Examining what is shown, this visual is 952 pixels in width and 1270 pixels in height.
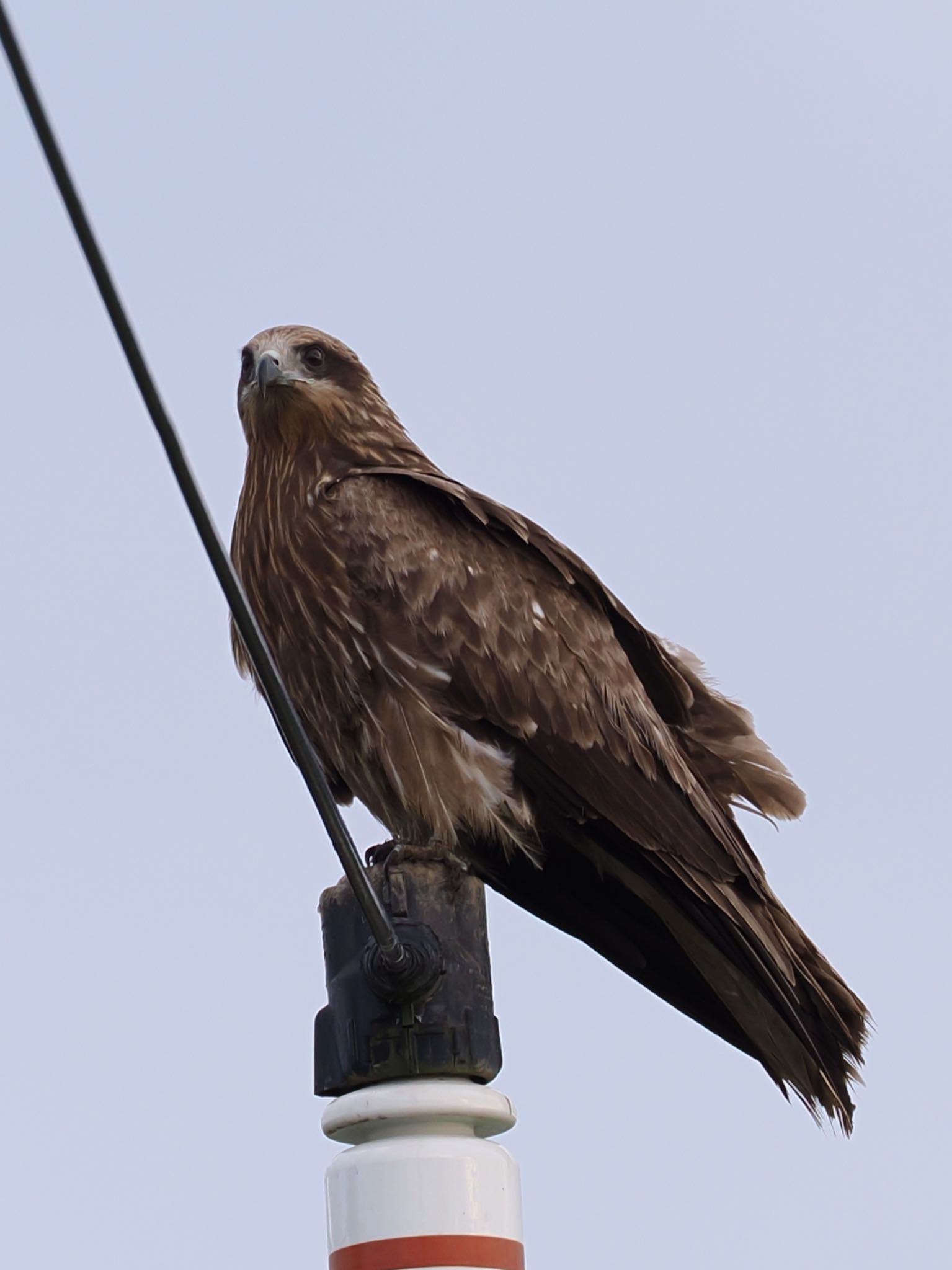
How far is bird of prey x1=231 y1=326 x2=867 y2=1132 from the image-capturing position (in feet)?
17.4

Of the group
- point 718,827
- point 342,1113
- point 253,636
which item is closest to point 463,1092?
point 342,1113

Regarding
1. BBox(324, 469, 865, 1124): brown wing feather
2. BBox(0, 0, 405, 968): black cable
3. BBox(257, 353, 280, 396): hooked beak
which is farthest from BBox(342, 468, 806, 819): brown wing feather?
BBox(0, 0, 405, 968): black cable

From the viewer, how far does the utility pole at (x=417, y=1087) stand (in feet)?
11.8

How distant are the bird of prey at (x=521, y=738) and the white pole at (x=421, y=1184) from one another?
61.4 inches

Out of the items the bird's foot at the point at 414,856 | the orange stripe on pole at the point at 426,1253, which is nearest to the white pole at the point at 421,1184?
the orange stripe on pole at the point at 426,1253

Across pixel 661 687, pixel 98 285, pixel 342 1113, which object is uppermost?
pixel 661 687

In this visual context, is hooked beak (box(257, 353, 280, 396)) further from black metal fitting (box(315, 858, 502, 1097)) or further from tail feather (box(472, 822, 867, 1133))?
black metal fitting (box(315, 858, 502, 1097))

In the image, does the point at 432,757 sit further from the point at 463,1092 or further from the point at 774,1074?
the point at 463,1092

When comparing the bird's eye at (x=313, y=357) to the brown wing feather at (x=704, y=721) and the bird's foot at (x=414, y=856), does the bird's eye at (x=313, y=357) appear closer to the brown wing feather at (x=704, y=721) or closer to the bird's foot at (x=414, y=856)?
the brown wing feather at (x=704, y=721)

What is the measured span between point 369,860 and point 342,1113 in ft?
5.26

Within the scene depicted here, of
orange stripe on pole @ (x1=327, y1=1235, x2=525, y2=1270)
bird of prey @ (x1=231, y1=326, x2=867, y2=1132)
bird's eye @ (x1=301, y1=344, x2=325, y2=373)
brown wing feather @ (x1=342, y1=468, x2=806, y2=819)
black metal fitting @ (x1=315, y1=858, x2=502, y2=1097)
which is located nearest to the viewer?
orange stripe on pole @ (x1=327, y1=1235, x2=525, y2=1270)

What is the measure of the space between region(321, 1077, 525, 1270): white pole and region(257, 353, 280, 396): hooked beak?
3071mm

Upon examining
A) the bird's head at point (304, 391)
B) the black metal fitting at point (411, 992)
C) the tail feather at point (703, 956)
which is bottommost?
the black metal fitting at point (411, 992)

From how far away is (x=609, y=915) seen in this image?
5555 mm
